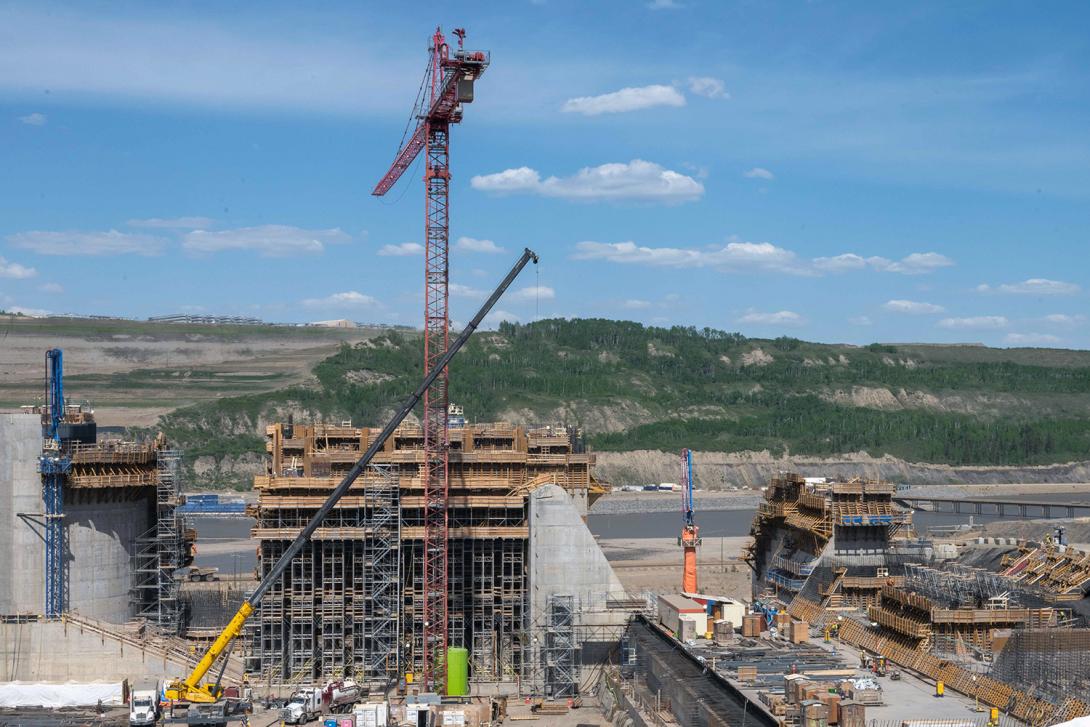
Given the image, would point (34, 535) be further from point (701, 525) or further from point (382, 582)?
point (701, 525)

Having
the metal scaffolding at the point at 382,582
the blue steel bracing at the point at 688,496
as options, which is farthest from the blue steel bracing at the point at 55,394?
the blue steel bracing at the point at 688,496

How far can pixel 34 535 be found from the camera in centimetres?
6869

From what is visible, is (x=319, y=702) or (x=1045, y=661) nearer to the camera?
(x=1045, y=661)

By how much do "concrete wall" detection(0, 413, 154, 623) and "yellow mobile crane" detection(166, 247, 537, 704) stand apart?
774 centimetres

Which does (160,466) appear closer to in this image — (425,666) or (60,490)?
(60,490)

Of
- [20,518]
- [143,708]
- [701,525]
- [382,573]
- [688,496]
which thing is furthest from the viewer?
[701,525]

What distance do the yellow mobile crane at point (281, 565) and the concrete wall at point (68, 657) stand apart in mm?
2809

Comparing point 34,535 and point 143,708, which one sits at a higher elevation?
point 34,535

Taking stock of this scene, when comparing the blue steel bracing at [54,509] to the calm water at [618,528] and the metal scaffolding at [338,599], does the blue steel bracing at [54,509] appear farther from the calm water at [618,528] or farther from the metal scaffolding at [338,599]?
the calm water at [618,528]

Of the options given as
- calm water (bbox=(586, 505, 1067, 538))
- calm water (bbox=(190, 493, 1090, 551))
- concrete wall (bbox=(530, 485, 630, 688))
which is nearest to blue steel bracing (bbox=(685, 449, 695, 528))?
concrete wall (bbox=(530, 485, 630, 688))

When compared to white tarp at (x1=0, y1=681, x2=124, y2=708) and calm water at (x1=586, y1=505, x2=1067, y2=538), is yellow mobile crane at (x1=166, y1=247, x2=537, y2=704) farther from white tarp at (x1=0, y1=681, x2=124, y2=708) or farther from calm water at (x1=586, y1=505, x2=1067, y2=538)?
calm water at (x1=586, y1=505, x2=1067, y2=538)

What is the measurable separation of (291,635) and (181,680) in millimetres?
7513

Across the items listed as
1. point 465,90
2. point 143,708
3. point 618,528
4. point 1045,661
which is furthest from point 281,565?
point 618,528

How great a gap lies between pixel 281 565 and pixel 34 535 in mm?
14337
